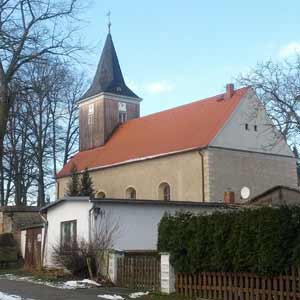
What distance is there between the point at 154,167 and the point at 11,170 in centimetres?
1218

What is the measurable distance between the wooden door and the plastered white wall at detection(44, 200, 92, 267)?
A: 1.18m

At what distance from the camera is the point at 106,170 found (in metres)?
47.8

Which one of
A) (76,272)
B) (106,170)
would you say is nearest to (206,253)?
(76,272)

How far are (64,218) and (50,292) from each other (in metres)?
8.96

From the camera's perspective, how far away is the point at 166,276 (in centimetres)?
1711

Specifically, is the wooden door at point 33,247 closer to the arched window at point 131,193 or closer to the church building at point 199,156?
the church building at point 199,156

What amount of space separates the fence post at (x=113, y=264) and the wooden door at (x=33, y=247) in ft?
31.1

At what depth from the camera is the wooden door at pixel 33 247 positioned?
30.2m

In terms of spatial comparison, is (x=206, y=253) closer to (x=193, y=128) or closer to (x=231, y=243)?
(x=231, y=243)

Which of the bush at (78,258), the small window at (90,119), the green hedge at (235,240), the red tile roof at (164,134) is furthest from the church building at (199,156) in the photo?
the green hedge at (235,240)

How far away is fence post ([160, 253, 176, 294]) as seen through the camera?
17.0m

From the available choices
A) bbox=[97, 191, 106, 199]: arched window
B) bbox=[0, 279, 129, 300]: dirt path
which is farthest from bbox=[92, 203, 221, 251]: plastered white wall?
bbox=[97, 191, 106, 199]: arched window

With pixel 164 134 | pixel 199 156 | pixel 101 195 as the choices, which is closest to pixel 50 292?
pixel 199 156

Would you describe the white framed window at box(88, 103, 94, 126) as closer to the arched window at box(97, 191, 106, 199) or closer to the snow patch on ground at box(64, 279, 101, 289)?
the arched window at box(97, 191, 106, 199)
